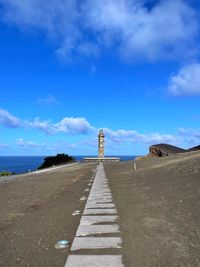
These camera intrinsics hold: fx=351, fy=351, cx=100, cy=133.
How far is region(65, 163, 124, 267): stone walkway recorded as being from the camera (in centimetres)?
567

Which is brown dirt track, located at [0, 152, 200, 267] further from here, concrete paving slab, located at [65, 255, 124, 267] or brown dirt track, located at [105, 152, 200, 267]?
Answer: concrete paving slab, located at [65, 255, 124, 267]

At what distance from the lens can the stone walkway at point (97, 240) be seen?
18.6 ft

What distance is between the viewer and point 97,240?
22.2ft

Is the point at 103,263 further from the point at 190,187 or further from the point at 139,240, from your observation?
the point at 190,187

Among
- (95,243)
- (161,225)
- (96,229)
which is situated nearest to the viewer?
(95,243)

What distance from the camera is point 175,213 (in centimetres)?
905

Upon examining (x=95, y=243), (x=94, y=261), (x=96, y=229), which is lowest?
(x=94, y=261)

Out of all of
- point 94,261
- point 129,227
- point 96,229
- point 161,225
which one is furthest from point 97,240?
point 161,225

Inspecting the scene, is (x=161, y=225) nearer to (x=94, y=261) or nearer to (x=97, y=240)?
(x=97, y=240)

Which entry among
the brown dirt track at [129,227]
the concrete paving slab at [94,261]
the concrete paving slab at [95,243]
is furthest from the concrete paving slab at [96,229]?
the concrete paving slab at [94,261]

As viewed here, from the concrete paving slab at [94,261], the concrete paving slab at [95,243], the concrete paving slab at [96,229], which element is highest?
the concrete paving slab at [96,229]

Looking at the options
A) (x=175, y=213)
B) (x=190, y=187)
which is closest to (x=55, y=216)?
(x=175, y=213)

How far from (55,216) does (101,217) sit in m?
1.36

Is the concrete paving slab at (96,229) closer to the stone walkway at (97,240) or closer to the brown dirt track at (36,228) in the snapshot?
the stone walkway at (97,240)
